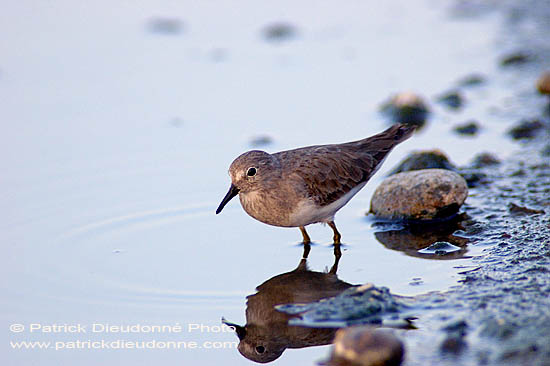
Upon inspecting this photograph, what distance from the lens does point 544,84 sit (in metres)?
10.6

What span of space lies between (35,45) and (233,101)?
3753mm

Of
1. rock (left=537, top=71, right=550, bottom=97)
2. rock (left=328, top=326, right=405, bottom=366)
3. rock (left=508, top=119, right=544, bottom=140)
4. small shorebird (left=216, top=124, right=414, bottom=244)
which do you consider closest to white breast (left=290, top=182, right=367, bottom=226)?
small shorebird (left=216, top=124, right=414, bottom=244)

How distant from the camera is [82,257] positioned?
7.24m

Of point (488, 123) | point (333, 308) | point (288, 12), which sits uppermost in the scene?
point (288, 12)

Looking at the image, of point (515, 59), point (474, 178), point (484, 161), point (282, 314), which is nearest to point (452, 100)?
point (515, 59)

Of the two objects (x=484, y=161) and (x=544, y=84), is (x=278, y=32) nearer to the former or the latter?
(x=544, y=84)

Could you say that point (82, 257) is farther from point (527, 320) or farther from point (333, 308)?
point (527, 320)

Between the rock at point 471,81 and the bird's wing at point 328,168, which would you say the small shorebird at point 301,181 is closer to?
the bird's wing at point 328,168

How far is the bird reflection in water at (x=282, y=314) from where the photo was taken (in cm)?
571

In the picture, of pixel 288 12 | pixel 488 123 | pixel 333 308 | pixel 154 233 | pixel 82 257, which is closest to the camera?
pixel 333 308

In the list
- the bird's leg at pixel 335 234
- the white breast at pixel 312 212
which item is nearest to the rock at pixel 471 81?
the white breast at pixel 312 212

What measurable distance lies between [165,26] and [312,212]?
7132mm

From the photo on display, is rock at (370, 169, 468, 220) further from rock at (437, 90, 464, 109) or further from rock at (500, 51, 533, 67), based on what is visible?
rock at (500, 51, 533, 67)

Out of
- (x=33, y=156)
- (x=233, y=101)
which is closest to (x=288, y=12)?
(x=233, y=101)
